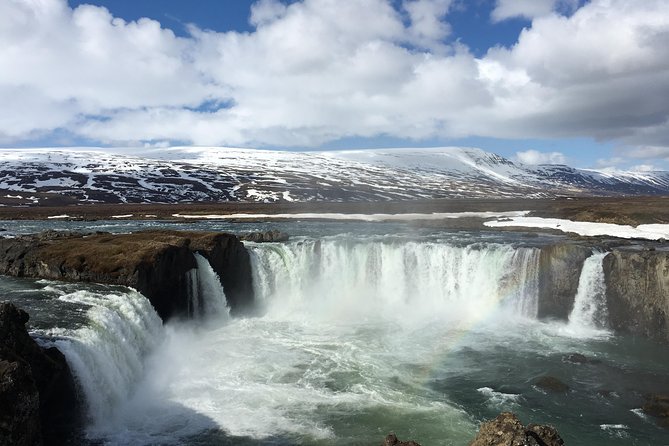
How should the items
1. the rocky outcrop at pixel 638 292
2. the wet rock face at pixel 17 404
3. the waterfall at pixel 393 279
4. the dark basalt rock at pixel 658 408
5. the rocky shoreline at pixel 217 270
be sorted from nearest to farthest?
1. the wet rock face at pixel 17 404
2. the dark basalt rock at pixel 658 408
3. the rocky shoreline at pixel 217 270
4. the rocky outcrop at pixel 638 292
5. the waterfall at pixel 393 279

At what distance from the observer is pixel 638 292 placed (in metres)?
32.8

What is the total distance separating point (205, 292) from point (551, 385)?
925 inches

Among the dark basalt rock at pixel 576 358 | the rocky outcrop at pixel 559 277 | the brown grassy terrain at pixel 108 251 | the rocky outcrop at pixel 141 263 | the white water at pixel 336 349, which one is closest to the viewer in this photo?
the white water at pixel 336 349

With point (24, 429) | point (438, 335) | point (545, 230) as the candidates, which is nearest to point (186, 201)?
point (545, 230)

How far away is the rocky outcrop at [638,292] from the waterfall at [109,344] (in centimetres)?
3041

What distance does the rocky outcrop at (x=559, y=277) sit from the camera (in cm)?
3547

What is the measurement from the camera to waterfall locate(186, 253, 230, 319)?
1342 inches

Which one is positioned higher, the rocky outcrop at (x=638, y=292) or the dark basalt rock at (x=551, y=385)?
the rocky outcrop at (x=638, y=292)

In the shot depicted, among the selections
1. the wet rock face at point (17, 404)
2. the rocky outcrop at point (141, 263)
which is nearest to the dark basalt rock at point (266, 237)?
the rocky outcrop at point (141, 263)

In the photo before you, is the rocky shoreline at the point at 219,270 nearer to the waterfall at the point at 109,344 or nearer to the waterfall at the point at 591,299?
the waterfall at the point at 591,299

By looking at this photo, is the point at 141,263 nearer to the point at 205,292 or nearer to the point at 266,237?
A: the point at 205,292

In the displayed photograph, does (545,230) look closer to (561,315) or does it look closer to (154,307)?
(561,315)

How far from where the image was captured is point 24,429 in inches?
519

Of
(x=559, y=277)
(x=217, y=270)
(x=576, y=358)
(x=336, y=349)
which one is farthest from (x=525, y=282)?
(x=217, y=270)
